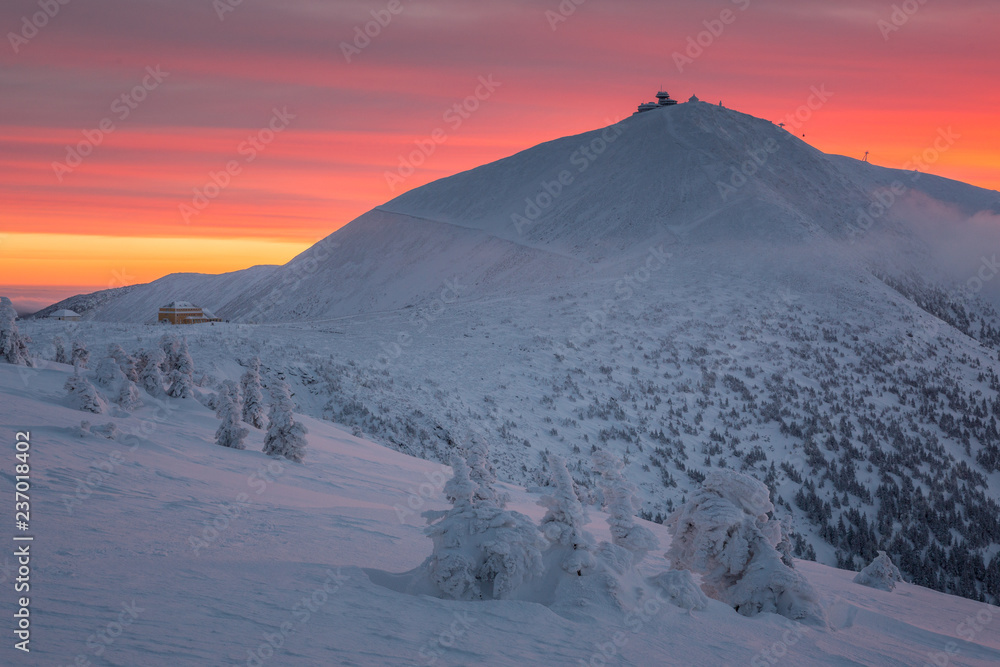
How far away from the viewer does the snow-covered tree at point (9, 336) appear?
17828 millimetres

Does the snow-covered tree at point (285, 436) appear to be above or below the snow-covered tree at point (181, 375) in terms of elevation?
below

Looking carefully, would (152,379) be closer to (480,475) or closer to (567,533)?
(480,475)

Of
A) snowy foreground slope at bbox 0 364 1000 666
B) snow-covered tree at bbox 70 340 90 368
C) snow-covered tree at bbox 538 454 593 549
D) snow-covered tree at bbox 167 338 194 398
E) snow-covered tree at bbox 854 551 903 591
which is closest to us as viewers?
snowy foreground slope at bbox 0 364 1000 666

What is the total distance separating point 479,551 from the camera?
7977 millimetres

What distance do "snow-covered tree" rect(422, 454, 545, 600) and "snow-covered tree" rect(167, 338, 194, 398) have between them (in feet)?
44.0

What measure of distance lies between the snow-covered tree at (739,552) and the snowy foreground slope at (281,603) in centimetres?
37

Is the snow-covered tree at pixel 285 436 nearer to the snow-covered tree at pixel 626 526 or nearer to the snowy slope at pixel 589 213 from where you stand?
the snow-covered tree at pixel 626 526

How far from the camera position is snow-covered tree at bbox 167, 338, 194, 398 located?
1878cm

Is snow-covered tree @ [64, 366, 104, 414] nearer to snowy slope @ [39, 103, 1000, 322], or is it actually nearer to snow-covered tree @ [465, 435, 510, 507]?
snow-covered tree @ [465, 435, 510, 507]

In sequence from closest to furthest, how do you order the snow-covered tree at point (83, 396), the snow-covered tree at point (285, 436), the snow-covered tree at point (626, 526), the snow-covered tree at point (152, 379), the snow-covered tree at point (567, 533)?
the snow-covered tree at point (567, 533) < the snow-covered tree at point (626, 526) < the snow-covered tree at point (83, 396) < the snow-covered tree at point (285, 436) < the snow-covered tree at point (152, 379)

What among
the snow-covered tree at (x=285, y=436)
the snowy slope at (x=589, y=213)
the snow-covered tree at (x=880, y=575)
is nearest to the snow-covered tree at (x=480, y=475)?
the snow-covered tree at (x=285, y=436)

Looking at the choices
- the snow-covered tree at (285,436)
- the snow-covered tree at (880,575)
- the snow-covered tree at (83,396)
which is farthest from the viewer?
the snow-covered tree at (285,436)

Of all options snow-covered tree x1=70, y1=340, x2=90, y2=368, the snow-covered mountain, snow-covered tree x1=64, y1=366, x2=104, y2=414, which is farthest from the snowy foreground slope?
the snow-covered mountain

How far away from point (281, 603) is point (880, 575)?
13.3 metres
